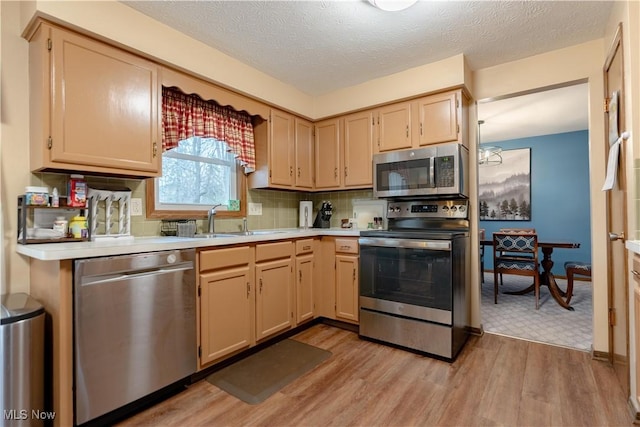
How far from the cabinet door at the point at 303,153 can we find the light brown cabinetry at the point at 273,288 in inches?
34.6

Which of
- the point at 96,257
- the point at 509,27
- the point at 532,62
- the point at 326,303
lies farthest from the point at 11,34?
the point at 532,62

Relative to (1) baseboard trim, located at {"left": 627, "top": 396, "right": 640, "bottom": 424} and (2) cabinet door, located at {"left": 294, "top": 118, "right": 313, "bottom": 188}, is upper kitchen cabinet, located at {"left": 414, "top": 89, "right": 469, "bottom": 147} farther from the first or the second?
(1) baseboard trim, located at {"left": 627, "top": 396, "right": 640, "bottom": 424}

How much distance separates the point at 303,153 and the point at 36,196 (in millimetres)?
2229

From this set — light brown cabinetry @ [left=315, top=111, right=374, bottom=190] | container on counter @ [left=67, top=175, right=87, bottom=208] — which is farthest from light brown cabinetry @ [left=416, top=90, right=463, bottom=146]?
container on counter @ [left=67, top=175, right=87, bottom=208]

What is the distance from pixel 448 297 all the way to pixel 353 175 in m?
1.48

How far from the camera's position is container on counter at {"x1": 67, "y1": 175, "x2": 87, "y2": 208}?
184 centimetres

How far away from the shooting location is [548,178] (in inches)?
209

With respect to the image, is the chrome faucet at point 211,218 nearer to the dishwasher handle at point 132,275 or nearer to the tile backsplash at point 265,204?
the tile backsplash at point 265,204

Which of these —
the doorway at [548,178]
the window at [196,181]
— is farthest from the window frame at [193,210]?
the doorway at [548,178]

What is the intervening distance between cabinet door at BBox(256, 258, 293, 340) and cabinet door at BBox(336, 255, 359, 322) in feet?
1.55

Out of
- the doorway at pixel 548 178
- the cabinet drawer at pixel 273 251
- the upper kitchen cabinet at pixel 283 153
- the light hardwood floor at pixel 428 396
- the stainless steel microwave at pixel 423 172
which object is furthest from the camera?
the doorway at pixel 548 178

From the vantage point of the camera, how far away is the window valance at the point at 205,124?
7.74 ft

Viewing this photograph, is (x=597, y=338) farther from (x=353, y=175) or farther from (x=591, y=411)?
(x=353, y=175)

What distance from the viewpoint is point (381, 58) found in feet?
8.59
